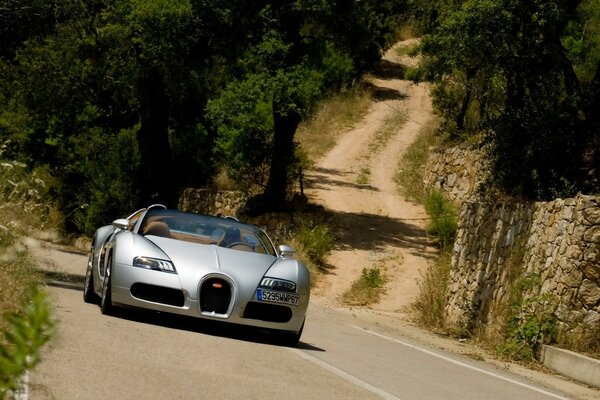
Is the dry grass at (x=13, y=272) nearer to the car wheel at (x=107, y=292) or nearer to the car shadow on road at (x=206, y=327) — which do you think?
the car wheel at (x=107, y=292)

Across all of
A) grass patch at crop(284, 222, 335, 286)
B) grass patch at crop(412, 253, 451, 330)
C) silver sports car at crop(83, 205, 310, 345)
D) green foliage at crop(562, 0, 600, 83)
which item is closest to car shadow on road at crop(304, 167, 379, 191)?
grass patch at crop(284, 222, 335, 286)

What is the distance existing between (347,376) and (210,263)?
233 centimetres

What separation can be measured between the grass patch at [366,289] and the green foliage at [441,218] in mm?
1955

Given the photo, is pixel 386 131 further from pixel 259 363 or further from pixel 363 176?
pixel 259 363

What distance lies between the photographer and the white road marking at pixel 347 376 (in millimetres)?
8953

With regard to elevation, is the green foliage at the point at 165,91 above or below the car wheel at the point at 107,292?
above

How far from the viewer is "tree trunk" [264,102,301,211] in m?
31.8

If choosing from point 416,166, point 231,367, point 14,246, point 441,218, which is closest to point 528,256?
point 14,246

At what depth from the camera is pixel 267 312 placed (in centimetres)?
1166

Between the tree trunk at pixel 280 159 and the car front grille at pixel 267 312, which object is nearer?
the car front grille at pixel 267 312

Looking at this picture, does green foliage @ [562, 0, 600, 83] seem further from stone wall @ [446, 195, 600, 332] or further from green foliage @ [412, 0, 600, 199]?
stone wall @ [446, 195, 600, 332]

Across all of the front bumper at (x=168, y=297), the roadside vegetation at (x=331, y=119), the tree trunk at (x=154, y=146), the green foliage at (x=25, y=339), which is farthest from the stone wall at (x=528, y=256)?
the roadside vegetation at (x=331, y=119)

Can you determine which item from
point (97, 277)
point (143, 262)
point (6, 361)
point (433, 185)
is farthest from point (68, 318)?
point (433, 185)

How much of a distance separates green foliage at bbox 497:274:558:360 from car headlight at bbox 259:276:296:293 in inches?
215
